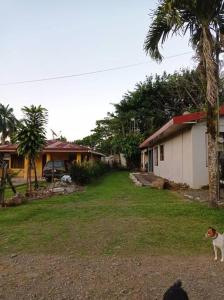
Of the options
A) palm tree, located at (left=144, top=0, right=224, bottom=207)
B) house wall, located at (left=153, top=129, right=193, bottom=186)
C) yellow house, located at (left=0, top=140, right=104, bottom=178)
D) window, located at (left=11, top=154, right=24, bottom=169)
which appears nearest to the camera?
palm tree, located at (left=144, top=0, right=224, bottom=207)

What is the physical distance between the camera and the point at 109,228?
8.34 meters

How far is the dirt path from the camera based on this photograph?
15.5 ft

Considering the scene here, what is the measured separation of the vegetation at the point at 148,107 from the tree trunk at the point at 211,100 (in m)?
29.6

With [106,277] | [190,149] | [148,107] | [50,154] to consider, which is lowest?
[106,277]

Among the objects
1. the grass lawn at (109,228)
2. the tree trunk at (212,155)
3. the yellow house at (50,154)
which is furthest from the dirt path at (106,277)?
the yellow house at (50,154)

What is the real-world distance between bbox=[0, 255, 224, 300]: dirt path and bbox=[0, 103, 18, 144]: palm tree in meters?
57.4

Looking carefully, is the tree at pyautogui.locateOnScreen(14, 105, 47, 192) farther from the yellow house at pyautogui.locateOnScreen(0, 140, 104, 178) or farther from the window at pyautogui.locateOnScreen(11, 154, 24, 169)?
the window at pyautogui.locateOnScreen(11, 154, 24, 169)

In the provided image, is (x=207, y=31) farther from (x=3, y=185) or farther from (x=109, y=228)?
(x=3, y=185)

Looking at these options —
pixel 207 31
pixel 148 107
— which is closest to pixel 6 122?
pixel 148 107

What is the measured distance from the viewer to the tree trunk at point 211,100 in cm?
1055

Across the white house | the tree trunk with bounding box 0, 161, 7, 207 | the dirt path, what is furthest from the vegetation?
the dirt path

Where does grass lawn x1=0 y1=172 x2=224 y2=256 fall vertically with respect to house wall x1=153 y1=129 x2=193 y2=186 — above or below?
below

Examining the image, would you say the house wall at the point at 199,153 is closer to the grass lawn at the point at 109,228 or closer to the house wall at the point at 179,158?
the house wall at the point at 179,158

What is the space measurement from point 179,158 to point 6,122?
49429 millimetres
